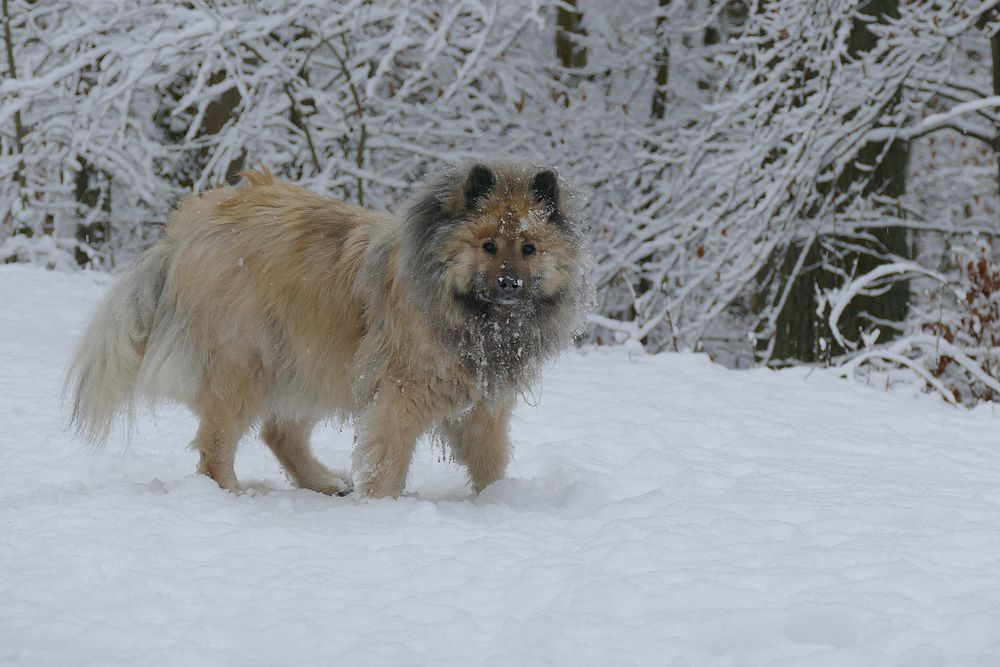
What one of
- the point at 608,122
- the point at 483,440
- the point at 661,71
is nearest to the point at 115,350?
the point at 483,440

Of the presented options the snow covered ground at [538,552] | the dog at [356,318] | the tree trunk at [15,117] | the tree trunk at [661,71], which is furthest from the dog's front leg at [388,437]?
the tree trunk at [661,71]

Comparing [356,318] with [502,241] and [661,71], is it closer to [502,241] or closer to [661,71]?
[502,241]

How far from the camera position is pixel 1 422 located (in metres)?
5.44

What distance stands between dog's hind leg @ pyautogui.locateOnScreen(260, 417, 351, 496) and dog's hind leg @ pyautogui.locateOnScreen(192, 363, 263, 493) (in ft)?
1.53

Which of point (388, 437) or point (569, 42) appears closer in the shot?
point (388, 437)

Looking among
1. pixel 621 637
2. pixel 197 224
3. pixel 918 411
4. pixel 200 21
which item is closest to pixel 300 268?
pixel 197 224

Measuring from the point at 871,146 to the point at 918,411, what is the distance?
4003 millimetres

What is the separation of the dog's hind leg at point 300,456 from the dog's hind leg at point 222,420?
47cm

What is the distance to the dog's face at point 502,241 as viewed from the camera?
446cm

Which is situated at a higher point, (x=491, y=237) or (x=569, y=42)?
(x=569, y=42)

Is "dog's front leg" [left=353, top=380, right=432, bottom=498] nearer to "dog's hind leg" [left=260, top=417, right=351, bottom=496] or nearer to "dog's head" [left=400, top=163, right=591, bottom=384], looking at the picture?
"dog's head" [left=400, top=163, right=591, bottom=384]

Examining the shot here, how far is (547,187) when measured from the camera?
456 cm

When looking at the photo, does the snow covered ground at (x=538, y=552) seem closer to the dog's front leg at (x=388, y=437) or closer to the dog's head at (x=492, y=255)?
the dog's front leg at (x=388, y=437)

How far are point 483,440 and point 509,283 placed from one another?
2.71ft
